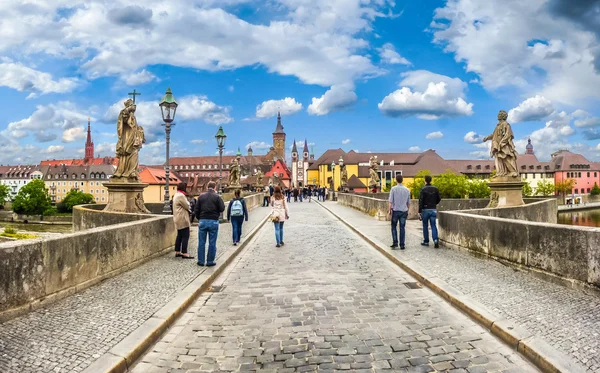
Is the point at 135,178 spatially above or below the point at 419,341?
above

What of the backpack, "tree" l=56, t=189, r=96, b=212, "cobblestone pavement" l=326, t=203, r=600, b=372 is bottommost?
"tree" l=56, t=189, r=96, b=212

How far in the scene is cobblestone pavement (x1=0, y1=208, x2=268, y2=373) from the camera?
3.75m

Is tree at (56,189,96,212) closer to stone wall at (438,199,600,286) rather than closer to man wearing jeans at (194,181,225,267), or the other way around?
man wearing jeans at (194,181,225,267)

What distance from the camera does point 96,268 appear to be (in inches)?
267

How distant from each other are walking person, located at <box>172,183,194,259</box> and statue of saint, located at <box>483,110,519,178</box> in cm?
1209

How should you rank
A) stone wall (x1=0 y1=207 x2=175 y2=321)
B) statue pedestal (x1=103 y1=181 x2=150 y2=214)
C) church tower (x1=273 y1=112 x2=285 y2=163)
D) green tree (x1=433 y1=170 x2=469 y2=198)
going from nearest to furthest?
stone wall (x1=0 y1=207 x2=175 y2=321)
statue pedestal (x1=103 y1=181 x2=150 y2=214)
green tree (x1=433 y1=170 x2=469 y2=198)
church tower (x1=273 y1=112 x2=285 y2=163)

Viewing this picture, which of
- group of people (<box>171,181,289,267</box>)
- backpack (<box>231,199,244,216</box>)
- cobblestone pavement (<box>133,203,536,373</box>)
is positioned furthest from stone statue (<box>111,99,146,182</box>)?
cobblestone pavement (<box>133,203,536,373</box>)

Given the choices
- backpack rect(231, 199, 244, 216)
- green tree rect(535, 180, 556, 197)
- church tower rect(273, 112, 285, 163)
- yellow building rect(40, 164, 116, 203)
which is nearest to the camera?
backpack rect(231, 199, 244, 216)

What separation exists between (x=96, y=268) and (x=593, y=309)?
22.6ft

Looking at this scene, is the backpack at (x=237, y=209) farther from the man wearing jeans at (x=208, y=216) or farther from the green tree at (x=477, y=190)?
the green tree at (x=477, y=190)

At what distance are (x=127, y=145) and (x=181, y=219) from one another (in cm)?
572

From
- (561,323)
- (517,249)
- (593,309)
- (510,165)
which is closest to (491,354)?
(561,323)

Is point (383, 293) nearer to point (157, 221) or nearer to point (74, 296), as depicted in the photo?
point (74, 296)

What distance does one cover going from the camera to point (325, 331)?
15.8 ft
